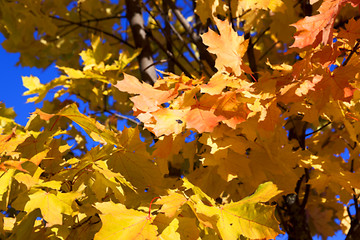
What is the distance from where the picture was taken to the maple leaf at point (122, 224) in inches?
34.6

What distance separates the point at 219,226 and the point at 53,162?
2.14 feet

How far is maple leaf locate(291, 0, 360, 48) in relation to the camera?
0.84m

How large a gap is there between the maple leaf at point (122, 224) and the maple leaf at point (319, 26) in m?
0.63

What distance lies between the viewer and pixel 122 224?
901 mm

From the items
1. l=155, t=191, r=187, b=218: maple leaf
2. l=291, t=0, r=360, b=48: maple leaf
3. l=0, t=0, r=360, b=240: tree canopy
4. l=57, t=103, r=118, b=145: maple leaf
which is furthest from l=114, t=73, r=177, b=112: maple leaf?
l=291, t=0, r=360, b=48: maple leaf

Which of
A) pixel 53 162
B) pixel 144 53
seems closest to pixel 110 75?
pixel 144 53

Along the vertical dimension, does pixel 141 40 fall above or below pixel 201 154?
above

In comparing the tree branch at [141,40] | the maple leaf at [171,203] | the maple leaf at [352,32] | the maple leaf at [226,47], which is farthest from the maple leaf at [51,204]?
the tree branch at [141,40]

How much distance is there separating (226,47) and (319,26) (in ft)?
1.10

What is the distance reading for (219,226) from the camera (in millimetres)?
908

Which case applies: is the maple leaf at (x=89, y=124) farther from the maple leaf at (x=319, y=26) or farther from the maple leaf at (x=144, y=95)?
the maple leaf at (x=319, y=26)

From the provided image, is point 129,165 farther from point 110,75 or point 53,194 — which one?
point 110,75

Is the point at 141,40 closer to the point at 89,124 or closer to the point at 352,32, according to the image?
the point at 89,124

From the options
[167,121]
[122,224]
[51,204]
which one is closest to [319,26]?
[167,121]
